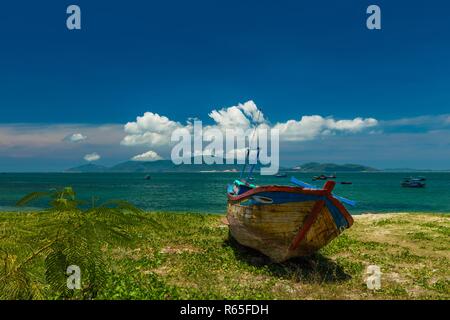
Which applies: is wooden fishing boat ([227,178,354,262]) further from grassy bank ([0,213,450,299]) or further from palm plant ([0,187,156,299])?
palm plant ([0,187,156,299])

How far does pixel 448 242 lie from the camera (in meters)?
18.8

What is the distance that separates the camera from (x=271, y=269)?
45.0ft

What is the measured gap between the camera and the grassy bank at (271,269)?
10.4m

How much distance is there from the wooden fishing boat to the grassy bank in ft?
3.17

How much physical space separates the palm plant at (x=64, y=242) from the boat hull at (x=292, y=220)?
952cm

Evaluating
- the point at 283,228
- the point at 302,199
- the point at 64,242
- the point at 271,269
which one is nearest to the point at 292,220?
the point at 283,228

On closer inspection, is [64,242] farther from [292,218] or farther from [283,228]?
[283,228]

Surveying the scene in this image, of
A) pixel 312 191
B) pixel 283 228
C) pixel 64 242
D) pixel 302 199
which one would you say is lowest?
pixel 283 228

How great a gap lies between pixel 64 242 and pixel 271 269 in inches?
446

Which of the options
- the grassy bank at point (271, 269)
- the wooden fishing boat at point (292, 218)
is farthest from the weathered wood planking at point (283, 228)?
the grassy bank at point (271, 269)

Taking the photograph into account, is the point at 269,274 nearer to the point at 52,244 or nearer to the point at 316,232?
the point at 316,232

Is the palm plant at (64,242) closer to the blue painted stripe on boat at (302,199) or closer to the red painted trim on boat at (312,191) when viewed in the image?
the red painted trim on boat at (312,191)

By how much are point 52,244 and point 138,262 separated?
11300 mm
